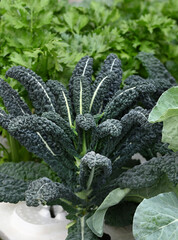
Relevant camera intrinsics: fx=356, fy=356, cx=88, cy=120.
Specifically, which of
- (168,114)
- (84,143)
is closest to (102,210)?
(84,143)

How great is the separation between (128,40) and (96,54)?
0.68ft

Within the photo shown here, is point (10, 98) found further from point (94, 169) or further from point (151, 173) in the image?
point (151, 173)

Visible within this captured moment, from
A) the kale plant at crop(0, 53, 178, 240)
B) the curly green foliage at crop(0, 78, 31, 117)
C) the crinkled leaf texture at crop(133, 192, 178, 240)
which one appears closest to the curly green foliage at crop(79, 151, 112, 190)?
the kale plant at crop(0, 53, 178, 240)

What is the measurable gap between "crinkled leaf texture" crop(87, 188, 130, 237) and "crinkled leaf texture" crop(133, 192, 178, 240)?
0.33ft

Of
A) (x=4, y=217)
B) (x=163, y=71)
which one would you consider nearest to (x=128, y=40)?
(x=163, y=71)

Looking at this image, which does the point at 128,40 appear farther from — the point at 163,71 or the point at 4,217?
the point at 4,217

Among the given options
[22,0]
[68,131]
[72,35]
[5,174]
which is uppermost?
[22,0]

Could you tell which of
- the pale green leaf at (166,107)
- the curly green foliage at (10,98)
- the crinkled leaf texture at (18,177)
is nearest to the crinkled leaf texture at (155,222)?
the pale green leaf at (166,107)

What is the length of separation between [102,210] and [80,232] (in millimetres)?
Answer: 90

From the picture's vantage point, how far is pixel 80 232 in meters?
0.96

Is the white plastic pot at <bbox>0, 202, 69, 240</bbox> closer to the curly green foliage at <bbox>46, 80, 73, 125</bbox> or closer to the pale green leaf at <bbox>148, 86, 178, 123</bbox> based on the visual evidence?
the curly green foliage at <bbox>46, 80, 73, 125</bbox>

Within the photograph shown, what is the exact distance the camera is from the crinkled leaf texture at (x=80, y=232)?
3.10 feet

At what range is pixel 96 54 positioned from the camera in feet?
4.59

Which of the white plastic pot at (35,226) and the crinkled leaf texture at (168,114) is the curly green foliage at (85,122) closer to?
the crinkled leaf texture at (168,114)
